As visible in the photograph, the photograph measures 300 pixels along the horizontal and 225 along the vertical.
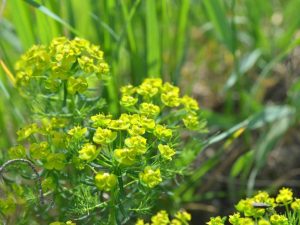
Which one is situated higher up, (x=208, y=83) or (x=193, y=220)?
(x=208, y=83)

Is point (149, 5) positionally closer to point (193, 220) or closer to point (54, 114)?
point (54, 114)

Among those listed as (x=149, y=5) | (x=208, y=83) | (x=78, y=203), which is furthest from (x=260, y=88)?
(x=78, y=203)

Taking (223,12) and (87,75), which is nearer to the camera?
(87,75)

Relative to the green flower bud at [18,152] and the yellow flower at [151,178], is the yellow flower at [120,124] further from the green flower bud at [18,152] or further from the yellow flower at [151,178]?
the green flower bud at [18,152]

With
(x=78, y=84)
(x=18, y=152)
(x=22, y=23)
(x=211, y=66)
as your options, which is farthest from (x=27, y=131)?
(x=211, y=66)

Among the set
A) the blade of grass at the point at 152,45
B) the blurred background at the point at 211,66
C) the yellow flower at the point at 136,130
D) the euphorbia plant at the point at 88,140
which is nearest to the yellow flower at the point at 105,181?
the euphorbia plant at the point at 88,140

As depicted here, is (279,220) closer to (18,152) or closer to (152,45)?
(18,152)

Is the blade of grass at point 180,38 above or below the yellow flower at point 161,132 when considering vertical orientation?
above
